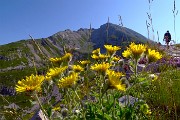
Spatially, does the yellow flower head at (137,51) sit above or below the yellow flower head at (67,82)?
above

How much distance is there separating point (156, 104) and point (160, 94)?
0.19 metres

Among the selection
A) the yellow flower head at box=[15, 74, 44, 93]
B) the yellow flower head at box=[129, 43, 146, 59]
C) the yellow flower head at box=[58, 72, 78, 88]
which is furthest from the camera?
the yellow flower head at box=[129, 43, 146, 59]

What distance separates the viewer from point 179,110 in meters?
5.27

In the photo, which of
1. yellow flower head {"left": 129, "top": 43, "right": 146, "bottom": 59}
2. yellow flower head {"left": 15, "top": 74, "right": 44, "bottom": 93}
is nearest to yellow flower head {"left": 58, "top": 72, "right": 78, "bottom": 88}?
yellow flower head {"left": 15, "top": 74, "right": 44, "bottom": 93}

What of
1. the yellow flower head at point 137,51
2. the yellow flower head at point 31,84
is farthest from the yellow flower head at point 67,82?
the yellow flower head at point 137,51

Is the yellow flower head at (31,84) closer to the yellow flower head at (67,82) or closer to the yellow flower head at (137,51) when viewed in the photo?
the yellow flower head at (67,82)

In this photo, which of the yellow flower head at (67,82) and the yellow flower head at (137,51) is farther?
the yellow flower head at (137,51)

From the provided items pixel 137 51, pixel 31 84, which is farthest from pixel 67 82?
pixel 137 51

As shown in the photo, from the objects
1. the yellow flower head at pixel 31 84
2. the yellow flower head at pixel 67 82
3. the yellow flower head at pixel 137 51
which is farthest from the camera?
the yellow flower head at pixel 137 51

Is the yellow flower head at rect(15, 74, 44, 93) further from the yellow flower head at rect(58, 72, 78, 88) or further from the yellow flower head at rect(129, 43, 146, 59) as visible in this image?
the yellow flower head at rect(129, 43, 146, 59)

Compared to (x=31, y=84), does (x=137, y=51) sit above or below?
above

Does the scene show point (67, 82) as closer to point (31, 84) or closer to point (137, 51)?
point (31, 84)

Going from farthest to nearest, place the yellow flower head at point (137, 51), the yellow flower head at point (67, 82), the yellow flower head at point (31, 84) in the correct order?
the yellow flower head at point (137, 51) < the yellow flower head at point (67, 82) < the yellow flower head at point (31, 84)

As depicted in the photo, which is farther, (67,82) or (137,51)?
(137,51)
